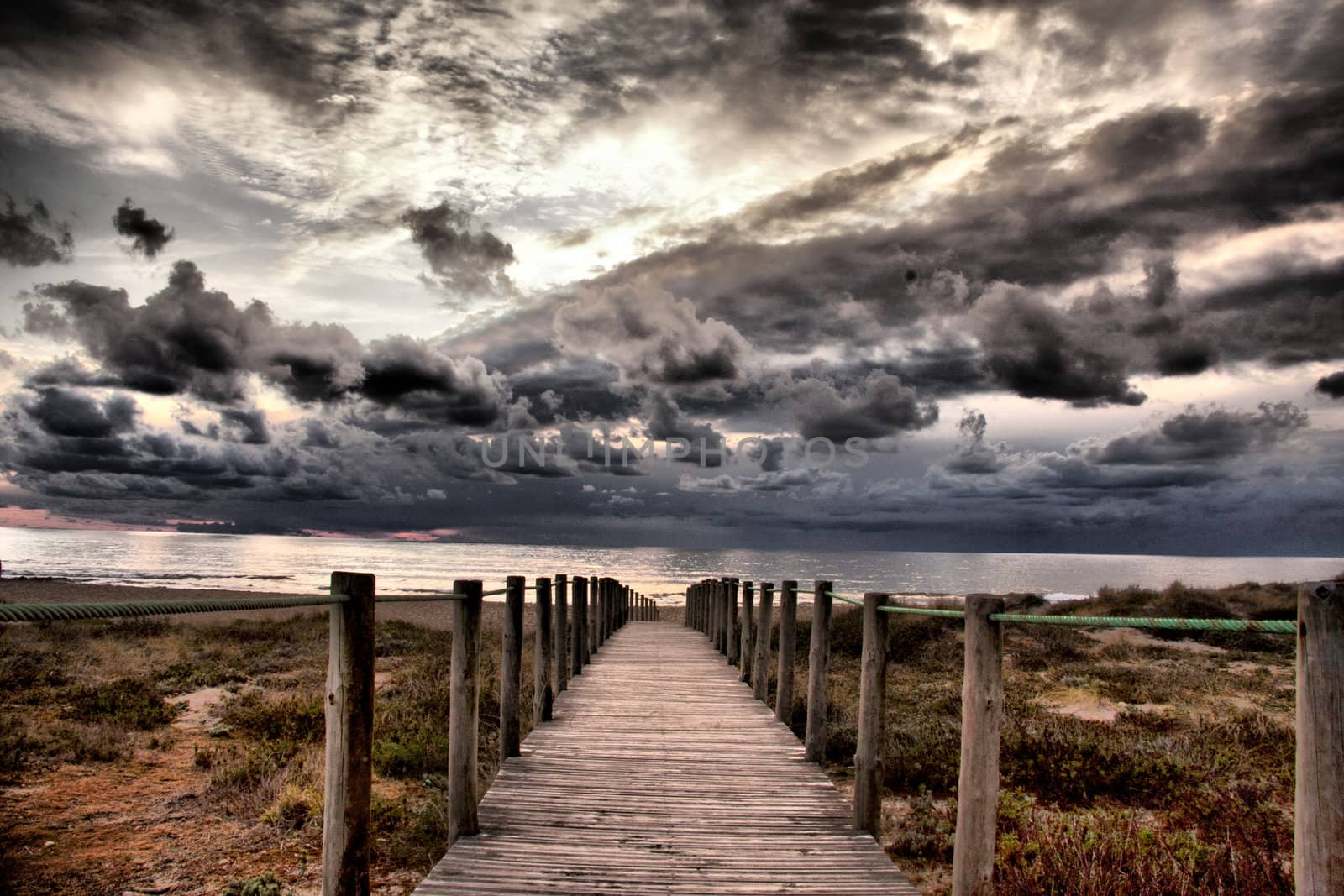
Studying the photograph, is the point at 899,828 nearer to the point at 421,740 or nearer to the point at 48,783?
the point at 421,740

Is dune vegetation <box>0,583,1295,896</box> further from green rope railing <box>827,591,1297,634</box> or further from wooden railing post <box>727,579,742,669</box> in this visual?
green rope railing <box>827,591,1297,634</box>

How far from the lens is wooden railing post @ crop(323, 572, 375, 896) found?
3.17 metres

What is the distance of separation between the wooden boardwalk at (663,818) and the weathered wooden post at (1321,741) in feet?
7.71

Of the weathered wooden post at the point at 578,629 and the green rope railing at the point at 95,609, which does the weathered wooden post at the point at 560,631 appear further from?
the green rope railing at the point at 95,609

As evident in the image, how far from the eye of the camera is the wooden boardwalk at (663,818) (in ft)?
13.3

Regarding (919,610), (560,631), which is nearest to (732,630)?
(560,631)

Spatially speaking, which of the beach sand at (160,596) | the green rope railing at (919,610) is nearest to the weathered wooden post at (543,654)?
the green rope railing at (919,610)

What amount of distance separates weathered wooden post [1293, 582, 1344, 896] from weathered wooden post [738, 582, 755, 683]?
833 centimetres

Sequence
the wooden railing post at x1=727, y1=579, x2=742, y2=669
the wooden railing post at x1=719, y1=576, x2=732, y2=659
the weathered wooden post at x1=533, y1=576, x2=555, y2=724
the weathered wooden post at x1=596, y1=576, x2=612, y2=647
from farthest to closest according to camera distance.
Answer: the weathered wooden post at x1=596, y1=576, x2=612, y2=647 < the wooden railing post at x1=719, y1=576, x2=732, y2=659 < the wooden railing post at x1=727, y1=579, x2=742, y2=669 < the weathered wooden post at x1=533, y1=576, x2=555, y2=724

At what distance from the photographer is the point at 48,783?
747cm

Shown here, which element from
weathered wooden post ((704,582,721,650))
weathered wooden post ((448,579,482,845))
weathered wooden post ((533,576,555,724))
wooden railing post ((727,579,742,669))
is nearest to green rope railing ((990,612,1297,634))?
weathered wooden post ((448,579,482,845))

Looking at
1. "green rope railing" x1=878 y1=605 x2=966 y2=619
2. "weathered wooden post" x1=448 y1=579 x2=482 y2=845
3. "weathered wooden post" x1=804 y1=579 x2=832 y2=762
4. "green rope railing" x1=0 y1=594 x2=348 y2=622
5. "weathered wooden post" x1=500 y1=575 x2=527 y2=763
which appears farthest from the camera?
"weathered wooden post" x1=804 y1=579 x2=832 y2=762

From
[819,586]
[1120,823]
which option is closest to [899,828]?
[1120,823]

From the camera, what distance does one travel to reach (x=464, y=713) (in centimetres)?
470
